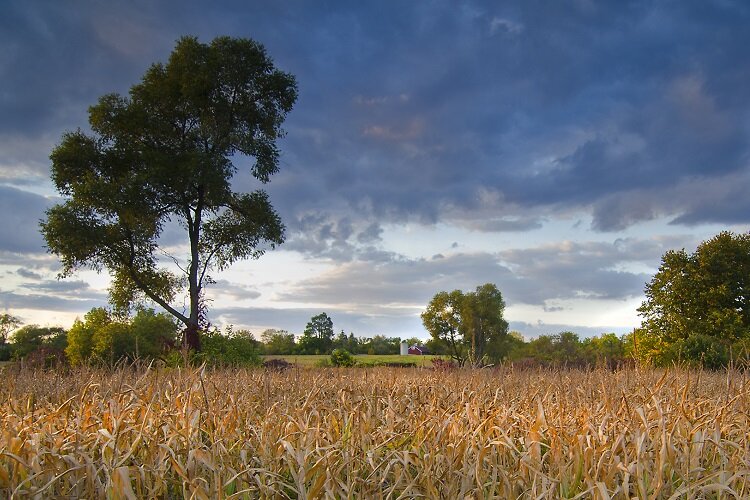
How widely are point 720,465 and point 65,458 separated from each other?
373cm

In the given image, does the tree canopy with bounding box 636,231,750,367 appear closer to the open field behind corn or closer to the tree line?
the tree line

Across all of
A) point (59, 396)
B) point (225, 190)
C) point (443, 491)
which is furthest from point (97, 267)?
point (443, 491)

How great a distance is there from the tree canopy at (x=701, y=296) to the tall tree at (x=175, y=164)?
12823mm

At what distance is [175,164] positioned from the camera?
2028cm

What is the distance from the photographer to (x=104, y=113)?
2127cm

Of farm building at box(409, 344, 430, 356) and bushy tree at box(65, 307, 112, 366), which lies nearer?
bushy tree at box(65, 307, 112, 366)

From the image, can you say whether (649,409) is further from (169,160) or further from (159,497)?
(169,160)

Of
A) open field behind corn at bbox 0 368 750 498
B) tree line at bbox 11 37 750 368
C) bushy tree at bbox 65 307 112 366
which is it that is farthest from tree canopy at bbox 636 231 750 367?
bushy tree at bbox 65 307 112 366

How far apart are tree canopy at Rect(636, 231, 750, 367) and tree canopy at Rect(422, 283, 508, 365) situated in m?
17.1

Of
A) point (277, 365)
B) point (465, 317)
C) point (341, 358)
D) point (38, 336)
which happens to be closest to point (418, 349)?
point (465, 317)

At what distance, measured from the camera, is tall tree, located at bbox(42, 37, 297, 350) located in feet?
65.8

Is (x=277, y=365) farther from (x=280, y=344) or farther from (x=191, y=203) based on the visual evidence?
(x=280, y=344)

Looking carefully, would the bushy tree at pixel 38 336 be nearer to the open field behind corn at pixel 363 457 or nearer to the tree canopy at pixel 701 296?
the tree canopy at pixel 701 296

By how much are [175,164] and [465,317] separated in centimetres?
2143
